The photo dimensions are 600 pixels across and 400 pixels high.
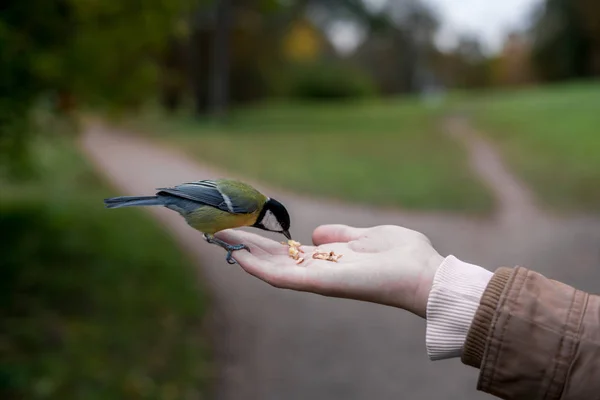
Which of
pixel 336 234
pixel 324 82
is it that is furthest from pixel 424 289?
pixel 324 82

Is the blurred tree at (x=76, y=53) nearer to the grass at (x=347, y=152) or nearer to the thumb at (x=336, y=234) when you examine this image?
the thumb at (x=336, y=234)

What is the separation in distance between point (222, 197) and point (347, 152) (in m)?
14.1

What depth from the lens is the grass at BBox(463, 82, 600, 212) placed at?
1227 centimetres

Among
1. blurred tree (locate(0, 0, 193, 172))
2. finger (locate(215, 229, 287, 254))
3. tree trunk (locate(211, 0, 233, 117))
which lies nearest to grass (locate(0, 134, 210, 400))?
blurred tree (locate(0, 0, 193, 172))

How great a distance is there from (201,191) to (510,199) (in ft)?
32.6

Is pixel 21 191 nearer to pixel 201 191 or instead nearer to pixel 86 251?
pixel 86 251

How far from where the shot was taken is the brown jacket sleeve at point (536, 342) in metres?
1.89

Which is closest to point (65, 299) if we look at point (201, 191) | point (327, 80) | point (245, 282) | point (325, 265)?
point (245, 282)

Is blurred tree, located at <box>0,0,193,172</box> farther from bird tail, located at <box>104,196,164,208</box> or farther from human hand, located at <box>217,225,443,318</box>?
human hand, located at <box>217,225,443,318</box>

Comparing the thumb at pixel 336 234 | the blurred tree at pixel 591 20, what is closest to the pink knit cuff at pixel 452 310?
the thumb at pixel 336 234

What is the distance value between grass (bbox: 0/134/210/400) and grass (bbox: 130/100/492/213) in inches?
140

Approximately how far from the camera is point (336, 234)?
3.10m

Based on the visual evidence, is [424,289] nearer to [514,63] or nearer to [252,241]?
[252,241]

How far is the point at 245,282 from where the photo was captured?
8242 millimetres
